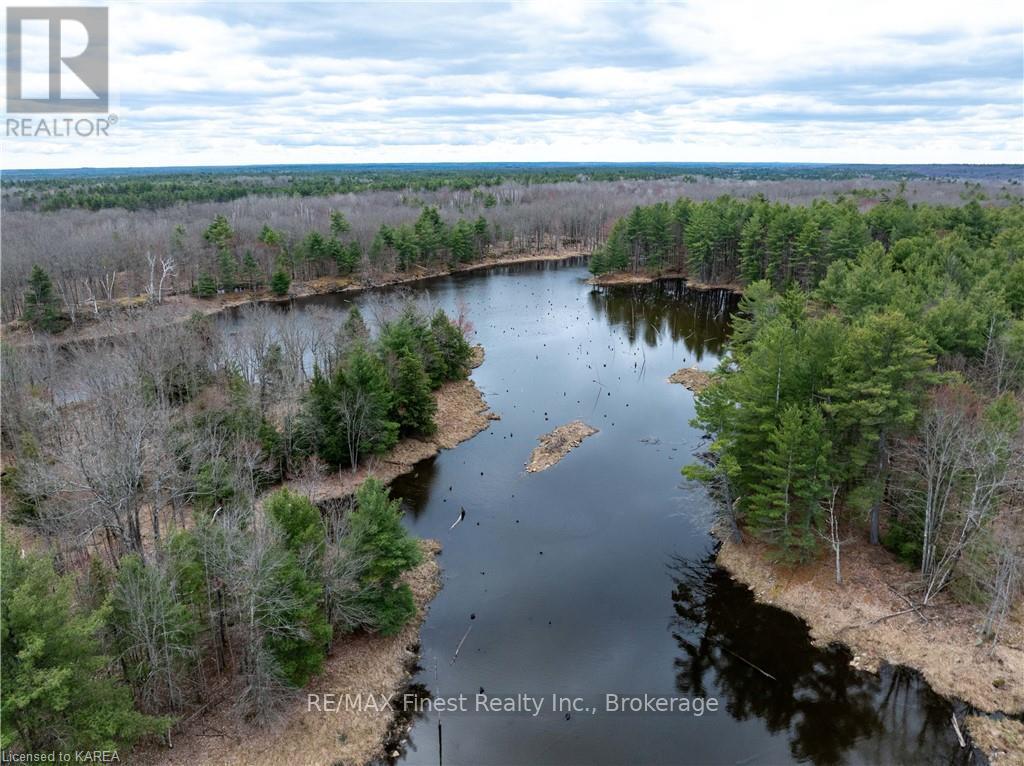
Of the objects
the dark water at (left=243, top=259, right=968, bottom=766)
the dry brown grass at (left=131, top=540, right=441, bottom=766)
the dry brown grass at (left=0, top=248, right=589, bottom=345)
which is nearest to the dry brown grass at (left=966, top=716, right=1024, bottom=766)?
the dark water at (left=243, top=259, right=968, bottom=766)

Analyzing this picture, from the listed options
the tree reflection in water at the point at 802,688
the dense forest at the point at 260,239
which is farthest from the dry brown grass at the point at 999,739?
the dense forest at the point at 260,239

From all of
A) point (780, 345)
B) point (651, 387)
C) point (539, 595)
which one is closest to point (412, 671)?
point (539, 595)

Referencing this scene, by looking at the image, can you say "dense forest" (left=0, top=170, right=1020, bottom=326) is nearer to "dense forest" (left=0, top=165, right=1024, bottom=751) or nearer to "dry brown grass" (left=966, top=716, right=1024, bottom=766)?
"dense forest" (left=0, top=165, right=1024, bottom=751)

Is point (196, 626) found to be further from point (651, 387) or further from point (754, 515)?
point (651, 387)

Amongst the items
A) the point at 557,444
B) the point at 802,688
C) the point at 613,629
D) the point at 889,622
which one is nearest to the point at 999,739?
the point at 889,622

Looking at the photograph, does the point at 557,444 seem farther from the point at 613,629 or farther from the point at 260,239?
the point at 260,239

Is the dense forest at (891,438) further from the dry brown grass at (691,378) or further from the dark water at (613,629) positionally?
the dry brown grass at (691,378)
